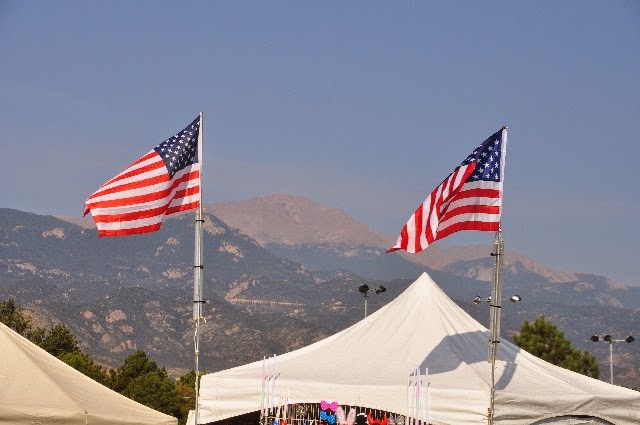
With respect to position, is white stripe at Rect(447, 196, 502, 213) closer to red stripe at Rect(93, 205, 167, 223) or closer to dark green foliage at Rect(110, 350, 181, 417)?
red stripe at Rect(93, 205, 167, 223)

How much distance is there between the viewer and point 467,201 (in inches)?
748

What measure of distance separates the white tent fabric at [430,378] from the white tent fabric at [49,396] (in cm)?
153

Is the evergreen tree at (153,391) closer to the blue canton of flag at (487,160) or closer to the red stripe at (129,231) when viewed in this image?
the red stripe at (129,231)

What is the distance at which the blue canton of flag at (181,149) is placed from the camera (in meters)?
20.4

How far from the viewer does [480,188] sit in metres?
19.0

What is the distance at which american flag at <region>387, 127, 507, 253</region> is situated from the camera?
18.6 metres

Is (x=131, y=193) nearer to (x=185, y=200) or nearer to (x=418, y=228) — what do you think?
(x=185, y=200)

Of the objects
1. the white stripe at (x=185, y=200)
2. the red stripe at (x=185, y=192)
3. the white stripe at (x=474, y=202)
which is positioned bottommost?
the white stripe at (x=474, y=202)

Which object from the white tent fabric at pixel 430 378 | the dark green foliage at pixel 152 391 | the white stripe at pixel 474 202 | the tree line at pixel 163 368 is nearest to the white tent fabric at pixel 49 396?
the white tent fabric at pixel 430 378

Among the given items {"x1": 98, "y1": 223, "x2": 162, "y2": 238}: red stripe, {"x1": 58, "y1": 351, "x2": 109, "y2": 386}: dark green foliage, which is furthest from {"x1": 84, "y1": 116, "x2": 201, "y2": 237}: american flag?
{"x1": 58, "y1": 351, "x2": 109, "y2": 386}: dark green foliage

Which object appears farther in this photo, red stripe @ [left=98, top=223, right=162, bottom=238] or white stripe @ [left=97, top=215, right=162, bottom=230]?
white stripe @ [left=97, top=215, right=162, bottom=230]

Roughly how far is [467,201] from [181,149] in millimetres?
4952

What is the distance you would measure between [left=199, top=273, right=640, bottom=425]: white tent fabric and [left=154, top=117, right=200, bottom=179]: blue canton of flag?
388 centimetres

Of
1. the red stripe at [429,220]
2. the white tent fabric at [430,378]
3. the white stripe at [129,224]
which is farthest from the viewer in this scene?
the white tent fabric at [430,378]
